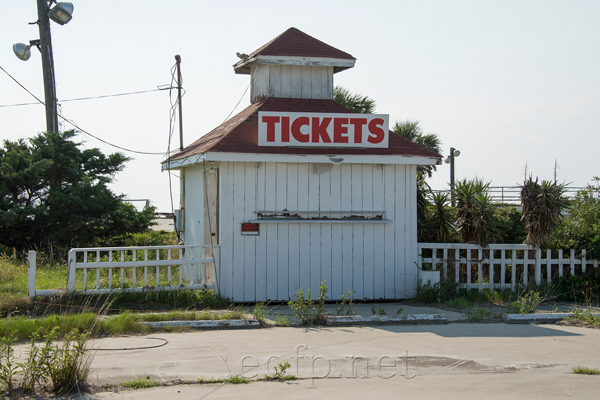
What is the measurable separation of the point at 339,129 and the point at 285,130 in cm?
104

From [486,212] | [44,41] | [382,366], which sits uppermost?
[44,41]

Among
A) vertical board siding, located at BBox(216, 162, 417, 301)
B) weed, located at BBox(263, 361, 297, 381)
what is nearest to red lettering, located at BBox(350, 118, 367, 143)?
vertical board siding, located at BBox(216, 162, 417, 301)

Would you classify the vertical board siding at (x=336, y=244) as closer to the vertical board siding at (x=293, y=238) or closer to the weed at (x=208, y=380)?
the vertical board siding at (x=293, y=238)

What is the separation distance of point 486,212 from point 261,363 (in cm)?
778

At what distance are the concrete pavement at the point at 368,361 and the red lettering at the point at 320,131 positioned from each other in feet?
12.6

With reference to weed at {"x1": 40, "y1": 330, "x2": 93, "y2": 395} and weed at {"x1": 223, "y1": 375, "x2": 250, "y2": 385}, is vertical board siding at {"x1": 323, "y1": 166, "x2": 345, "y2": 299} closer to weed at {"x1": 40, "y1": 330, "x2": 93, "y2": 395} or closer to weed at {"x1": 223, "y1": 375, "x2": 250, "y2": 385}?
weed at {"x1": 223, "y1": 375, "x2": 250, "y2": 385}

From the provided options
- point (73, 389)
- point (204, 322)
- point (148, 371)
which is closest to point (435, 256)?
point (204, 322)

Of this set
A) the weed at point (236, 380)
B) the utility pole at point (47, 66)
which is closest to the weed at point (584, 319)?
the weed at point (236, 380)

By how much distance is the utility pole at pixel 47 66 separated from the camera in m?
19.0

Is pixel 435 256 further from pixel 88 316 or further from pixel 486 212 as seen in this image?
pixel 88 316

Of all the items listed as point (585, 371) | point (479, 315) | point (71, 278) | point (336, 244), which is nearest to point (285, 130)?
point (336, 244)

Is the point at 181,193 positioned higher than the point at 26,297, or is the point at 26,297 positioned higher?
the point at 181,193

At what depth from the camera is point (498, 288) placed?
13469 mm

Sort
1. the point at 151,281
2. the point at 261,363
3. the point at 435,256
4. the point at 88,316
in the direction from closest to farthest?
the point at 261,363 < the point at 88,316 < the point at 151,281 < the point at 435,256
